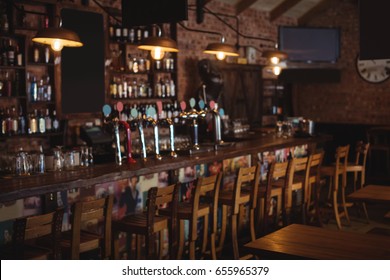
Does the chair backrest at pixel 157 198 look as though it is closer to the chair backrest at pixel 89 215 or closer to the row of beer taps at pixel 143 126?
the chair backrest at pixel 89 215

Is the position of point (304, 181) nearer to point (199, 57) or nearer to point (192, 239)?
point (192, 239)

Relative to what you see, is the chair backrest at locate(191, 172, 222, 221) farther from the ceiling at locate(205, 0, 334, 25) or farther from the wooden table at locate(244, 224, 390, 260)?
the ceiling at locate(205, 0, 334, 25)

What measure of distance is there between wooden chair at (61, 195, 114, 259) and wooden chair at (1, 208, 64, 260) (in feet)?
0.36

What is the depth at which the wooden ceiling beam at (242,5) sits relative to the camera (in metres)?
10.4

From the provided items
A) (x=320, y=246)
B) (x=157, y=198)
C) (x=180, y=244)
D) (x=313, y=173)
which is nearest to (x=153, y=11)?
(x=157, y=198)

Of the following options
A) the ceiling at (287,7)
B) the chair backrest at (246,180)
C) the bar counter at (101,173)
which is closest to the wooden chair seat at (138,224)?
the bar counter at (101,173)

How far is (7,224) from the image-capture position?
3.94 m

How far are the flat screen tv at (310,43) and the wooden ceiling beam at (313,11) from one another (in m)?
0.59

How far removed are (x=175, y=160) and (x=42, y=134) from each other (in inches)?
106

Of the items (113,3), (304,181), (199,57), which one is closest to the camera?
(304,181)

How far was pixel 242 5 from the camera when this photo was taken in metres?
10.6

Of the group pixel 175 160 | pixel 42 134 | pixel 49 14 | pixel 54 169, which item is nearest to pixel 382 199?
pixel 175 160

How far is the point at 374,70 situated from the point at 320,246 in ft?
29.7
